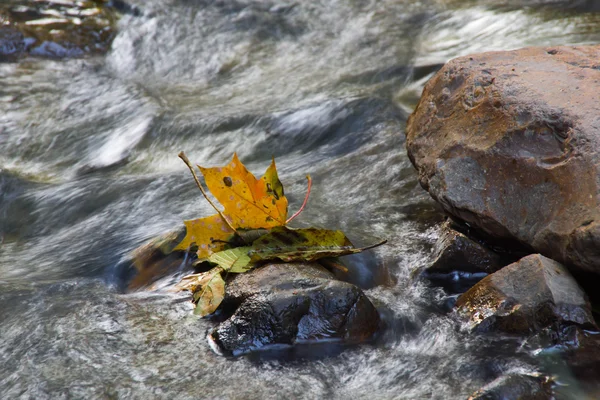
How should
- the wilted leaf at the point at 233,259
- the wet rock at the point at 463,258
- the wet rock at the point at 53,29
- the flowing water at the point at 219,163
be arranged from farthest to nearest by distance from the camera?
the wet rock at the point at 53,29 → the wet rock at the point at 463,258 → the wilted leaf at the point at 233,259 → the flowing water at the point at 219,163

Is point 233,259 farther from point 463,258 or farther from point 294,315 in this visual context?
point 463,258

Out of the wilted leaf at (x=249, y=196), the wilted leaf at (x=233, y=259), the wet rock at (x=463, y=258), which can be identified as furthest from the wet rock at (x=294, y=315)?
the wet rock at (x=463, y=258)

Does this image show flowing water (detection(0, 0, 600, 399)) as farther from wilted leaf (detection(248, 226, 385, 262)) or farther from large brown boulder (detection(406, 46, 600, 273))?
large brown boulder (detection(406, 46, 600, 273))

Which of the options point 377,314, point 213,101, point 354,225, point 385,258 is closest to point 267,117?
point 213,101

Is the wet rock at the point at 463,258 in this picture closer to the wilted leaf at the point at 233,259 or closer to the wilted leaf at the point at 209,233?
the wilted leaf at the point at 233,259

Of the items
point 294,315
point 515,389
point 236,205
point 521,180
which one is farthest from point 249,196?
point 515,389
